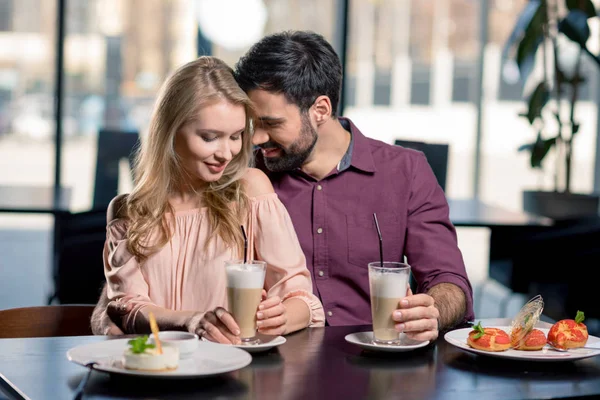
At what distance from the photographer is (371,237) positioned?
8.24 feet

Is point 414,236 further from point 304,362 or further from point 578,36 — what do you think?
point 578,36

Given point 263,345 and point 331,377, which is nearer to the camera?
point 331,377

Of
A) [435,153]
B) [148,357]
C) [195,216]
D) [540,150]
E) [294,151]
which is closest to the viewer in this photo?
[148,357]

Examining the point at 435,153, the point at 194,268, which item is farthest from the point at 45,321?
the point at 435,153

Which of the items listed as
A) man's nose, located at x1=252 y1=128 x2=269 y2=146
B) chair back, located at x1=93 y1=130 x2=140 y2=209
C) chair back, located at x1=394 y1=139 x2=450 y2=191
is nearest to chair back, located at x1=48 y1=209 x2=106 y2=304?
chair back, located at x1=93 y1=130 x2=140 y2=209

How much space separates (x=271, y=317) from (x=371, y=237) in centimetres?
69

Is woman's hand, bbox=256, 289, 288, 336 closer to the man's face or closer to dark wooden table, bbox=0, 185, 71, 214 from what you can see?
the man's face

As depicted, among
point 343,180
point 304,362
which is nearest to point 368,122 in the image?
point 343,180

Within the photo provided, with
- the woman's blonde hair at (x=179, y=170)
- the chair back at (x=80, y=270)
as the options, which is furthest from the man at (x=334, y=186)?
the chair back at (x=80, y=270)

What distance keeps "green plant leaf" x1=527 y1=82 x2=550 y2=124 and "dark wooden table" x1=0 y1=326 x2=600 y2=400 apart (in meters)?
3.69

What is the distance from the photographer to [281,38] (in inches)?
97.0

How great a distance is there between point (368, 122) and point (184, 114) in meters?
5.60

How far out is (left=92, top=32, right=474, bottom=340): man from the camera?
2438 mm

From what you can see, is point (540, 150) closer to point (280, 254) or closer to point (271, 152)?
point (271, 152)
